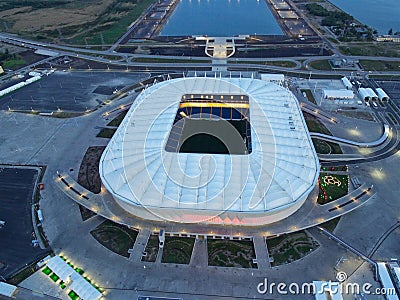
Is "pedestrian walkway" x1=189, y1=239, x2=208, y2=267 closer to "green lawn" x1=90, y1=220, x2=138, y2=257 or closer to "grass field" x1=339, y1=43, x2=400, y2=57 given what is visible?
"green lawn" x1=90, y1=220, x2=138, y2=257

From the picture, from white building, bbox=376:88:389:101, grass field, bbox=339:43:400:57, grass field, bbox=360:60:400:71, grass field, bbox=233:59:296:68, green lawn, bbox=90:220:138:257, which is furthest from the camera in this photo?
grass field, bbox=339:43:400:57

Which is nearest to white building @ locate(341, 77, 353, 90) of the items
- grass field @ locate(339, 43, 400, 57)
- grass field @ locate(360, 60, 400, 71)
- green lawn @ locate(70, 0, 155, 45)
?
grass field @ locate(360, 60, 400, 71)

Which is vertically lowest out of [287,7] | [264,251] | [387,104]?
[264,251]

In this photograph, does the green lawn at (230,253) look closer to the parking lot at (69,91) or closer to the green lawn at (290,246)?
the green lawn at (290,246)

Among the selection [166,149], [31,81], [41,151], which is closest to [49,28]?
[31,81]

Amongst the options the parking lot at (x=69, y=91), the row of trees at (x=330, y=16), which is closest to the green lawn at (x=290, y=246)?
the parking lot at (x=69, y=91)

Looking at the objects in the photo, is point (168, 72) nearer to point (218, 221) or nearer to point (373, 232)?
point (218, 221)
